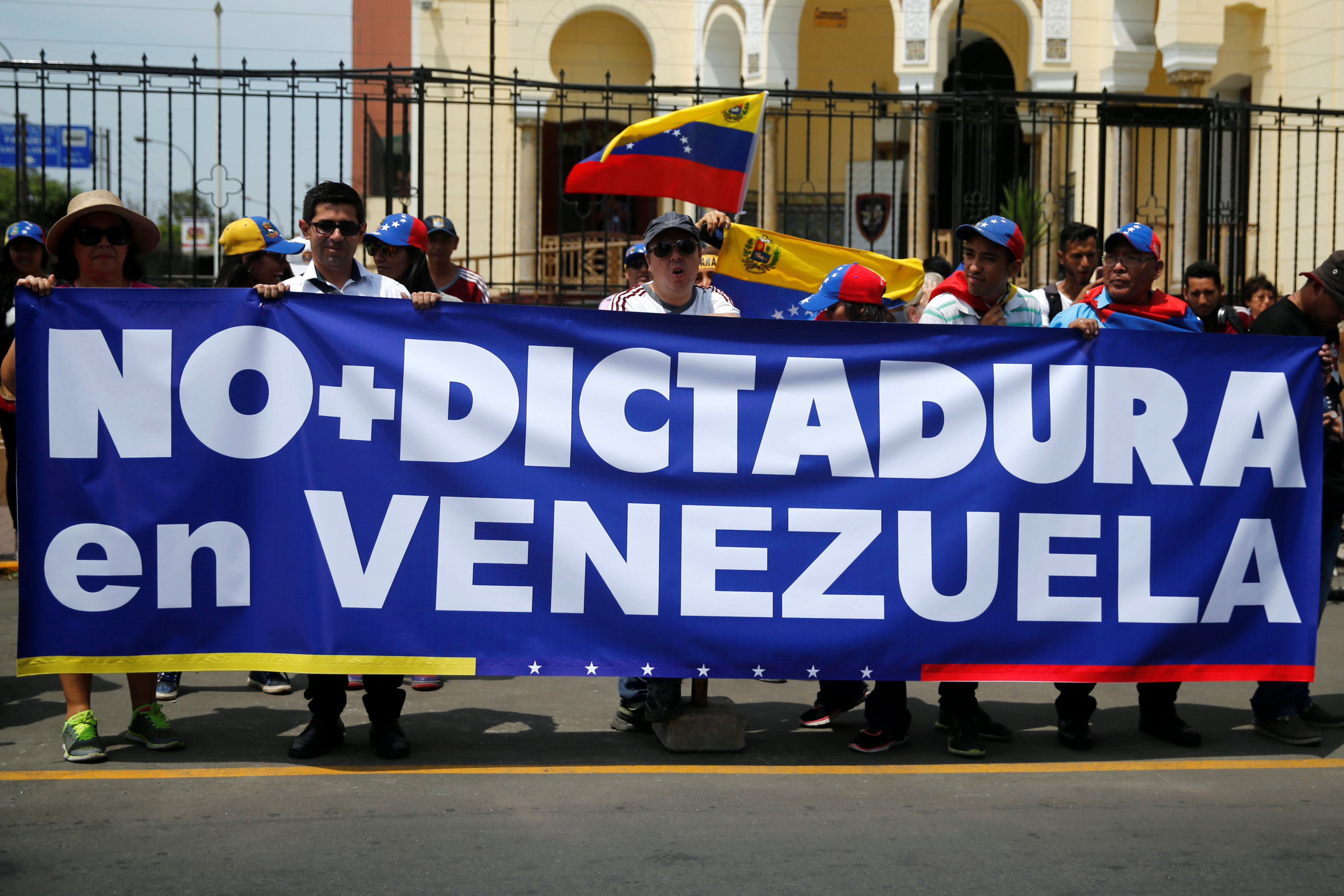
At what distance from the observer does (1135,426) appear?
5.26 m

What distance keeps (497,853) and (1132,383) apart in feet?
9.80

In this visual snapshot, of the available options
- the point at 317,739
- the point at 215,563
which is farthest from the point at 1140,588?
the point at 215,563

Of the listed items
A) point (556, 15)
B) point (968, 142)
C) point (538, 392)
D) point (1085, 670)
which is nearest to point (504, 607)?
point (538, 392)

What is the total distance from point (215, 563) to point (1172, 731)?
3.82m

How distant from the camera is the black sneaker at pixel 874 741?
17.4 ft

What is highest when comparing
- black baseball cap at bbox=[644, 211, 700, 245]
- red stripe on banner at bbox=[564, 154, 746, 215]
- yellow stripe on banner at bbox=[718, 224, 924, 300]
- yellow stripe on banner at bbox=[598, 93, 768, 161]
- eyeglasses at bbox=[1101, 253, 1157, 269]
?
yellow stripe on banner at bbox=[598, 93, 768, 161]

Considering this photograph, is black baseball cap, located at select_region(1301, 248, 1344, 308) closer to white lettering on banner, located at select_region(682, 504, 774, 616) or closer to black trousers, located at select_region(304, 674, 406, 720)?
white lettering on banner, located at select_region(682, 504, 774, 616)

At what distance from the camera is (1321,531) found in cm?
540

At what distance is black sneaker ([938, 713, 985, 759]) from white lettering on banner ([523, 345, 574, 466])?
6.08 feet

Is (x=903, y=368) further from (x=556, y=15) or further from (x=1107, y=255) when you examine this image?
(x=556, y=15)

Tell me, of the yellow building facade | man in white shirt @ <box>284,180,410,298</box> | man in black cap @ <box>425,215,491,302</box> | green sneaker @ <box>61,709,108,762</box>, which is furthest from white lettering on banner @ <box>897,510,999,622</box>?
the yellow building facade

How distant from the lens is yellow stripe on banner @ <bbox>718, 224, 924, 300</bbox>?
736 centimetres

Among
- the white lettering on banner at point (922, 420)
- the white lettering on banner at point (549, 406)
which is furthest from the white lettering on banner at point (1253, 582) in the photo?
the white lettering on banner at point (549, 406)

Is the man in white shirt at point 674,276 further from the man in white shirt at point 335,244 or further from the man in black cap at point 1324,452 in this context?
the man in black cap at point 1324,452
